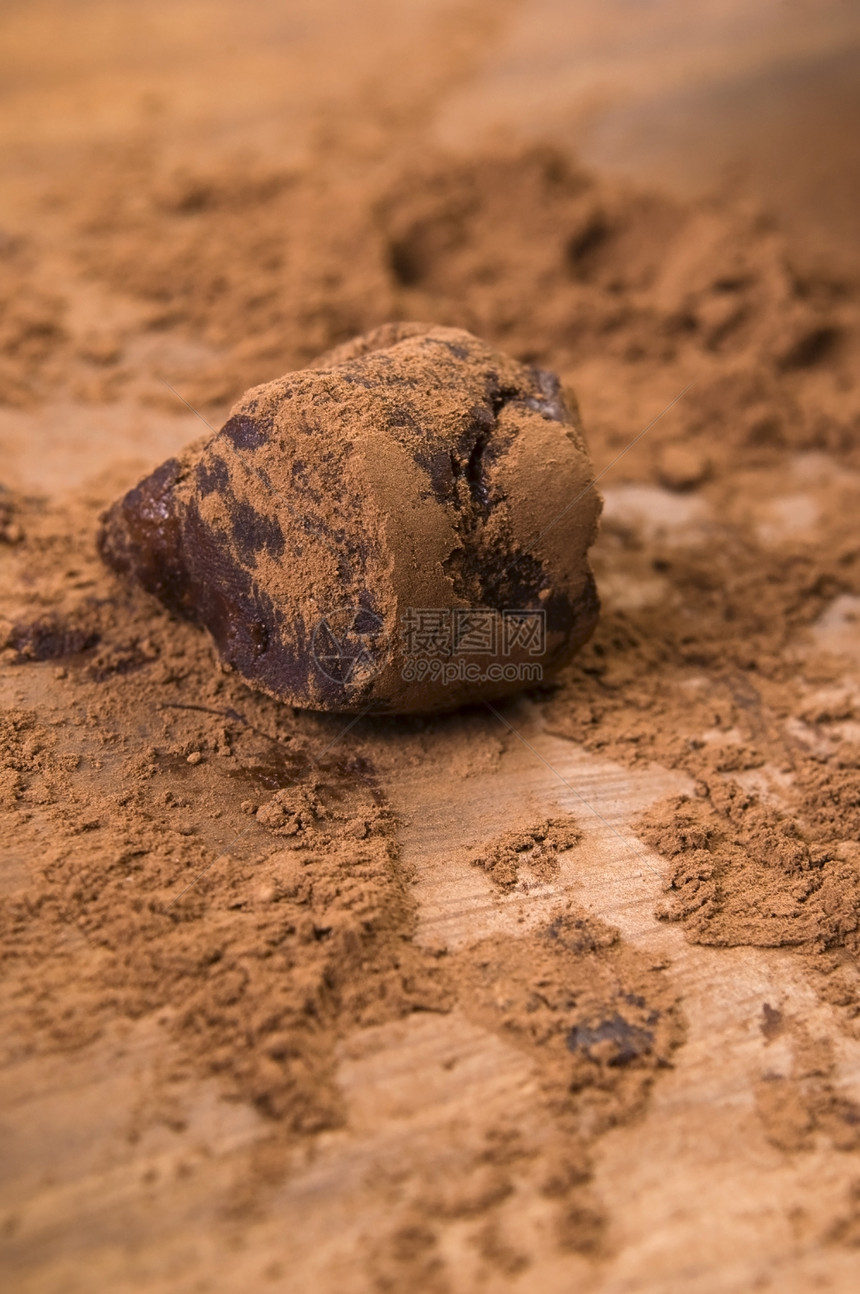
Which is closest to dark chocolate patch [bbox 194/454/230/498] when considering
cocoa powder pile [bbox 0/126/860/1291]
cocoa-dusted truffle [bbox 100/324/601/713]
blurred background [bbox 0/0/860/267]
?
cocoa-dusted truffle [bbox 100/324/601/713]

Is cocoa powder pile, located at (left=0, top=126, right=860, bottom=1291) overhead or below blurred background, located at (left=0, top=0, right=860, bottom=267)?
below

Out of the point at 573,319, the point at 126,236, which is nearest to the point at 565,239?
the point at 573,319

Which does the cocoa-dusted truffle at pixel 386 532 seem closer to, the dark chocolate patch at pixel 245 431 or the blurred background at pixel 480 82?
the dark chocolate patch at pixel 245 431

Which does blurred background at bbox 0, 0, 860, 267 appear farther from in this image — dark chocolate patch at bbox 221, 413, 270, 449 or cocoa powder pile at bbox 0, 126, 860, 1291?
dark chocolate patch at bbox 221, 413, 270, 449

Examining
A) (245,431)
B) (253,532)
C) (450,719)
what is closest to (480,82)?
(245,431)

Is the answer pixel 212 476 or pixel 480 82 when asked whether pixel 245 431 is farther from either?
pixel 480 82
